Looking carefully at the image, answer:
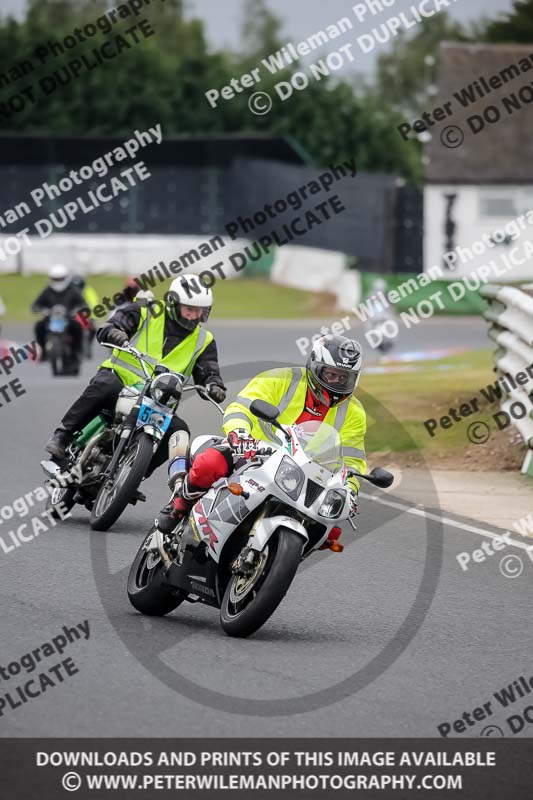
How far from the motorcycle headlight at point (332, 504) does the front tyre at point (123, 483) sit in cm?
314

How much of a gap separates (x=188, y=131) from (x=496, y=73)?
1587 cm

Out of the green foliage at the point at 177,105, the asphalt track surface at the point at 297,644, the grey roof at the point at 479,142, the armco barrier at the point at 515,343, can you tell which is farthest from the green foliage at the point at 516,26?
the asphalt track surface at the point at 297,644

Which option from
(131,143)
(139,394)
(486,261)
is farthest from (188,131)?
(139,394)

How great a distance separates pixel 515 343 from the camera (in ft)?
51.5

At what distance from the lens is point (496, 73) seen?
168 feet

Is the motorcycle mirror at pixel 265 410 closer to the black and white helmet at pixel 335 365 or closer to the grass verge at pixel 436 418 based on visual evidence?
the black and white helmet at pixel 335 365

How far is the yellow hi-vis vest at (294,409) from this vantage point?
28.4 feet

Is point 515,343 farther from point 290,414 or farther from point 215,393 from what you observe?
point 290,414

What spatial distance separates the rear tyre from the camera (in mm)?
8633

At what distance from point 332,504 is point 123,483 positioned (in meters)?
3.27

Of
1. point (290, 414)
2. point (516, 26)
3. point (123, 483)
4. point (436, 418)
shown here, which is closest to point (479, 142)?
point (516, 26)

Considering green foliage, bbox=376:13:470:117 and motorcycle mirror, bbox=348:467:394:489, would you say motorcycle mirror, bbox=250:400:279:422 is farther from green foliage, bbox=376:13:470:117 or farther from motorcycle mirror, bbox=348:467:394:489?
green foliage, bbox=376:13:470:117

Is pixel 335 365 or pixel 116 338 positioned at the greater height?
pixel 116 338

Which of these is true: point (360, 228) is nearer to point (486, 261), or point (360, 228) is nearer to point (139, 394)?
point (486, 261)
